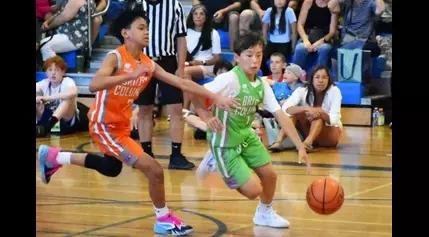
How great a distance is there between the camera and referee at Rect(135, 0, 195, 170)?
8438mm

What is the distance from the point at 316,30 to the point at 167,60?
5041 mm

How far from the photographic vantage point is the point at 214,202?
6.84 meters

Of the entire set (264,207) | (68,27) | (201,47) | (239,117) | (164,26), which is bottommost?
(264,207)

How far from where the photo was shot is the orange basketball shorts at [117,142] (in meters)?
5.91

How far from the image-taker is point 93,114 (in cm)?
619

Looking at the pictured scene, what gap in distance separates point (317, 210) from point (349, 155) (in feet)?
13.3

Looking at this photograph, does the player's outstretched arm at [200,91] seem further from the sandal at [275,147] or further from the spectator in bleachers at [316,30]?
the spectator in bleachers at [316,30]

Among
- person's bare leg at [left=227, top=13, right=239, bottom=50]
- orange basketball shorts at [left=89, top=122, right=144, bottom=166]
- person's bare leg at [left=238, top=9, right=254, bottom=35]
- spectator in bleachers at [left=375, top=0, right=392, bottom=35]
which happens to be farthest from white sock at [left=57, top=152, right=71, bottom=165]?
spectator in bleachers at [left=375, top=0, right=392, bottom=35]

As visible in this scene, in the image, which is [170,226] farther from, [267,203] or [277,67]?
[277,67]

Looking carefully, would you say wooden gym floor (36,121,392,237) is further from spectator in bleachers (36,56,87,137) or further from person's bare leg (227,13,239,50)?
person's bare leg (227,13,239,50)

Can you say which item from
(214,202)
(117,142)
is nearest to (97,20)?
(214,202)

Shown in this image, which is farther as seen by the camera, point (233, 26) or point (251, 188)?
point (233, 26)
